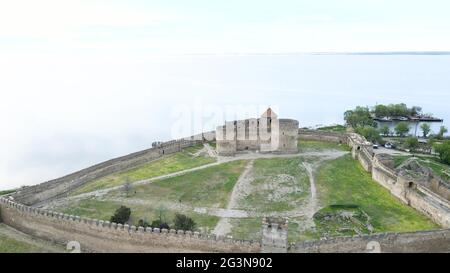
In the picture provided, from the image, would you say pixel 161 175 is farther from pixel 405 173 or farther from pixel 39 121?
pixel 39 121

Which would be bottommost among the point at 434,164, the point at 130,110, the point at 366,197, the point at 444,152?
the point at 366,197

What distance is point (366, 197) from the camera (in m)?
28.0

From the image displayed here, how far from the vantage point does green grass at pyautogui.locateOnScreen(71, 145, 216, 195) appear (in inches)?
1182

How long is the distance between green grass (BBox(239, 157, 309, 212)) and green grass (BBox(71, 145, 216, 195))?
502 cm

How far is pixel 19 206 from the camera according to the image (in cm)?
2262

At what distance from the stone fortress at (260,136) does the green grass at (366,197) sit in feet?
14.5

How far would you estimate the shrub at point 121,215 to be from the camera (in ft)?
76.2

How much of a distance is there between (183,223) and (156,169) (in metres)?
12.1

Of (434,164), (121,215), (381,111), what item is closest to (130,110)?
(381,111)

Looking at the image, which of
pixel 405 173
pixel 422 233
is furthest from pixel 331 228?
pixel 405 173

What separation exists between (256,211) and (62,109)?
5355cm

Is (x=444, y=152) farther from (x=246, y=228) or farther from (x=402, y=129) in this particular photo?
(x=246, y=228)

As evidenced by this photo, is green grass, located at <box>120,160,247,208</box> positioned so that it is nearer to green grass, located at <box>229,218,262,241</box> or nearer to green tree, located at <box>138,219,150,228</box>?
green grass, located at <box>229,218,262,241</box>

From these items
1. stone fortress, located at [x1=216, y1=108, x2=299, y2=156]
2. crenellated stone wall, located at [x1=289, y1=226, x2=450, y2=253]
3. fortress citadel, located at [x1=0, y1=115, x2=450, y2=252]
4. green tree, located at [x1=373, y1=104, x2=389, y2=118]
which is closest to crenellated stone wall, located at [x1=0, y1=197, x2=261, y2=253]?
fortress citadel, located at [x1=0, y1=115, x2=450, y2=252]
